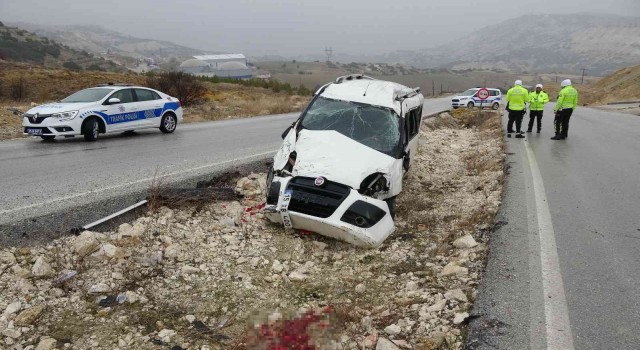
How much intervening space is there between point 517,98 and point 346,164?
419 inches

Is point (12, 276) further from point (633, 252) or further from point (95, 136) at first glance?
point (95, 136)

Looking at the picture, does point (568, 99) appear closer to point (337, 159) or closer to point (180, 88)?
point (337, 159)

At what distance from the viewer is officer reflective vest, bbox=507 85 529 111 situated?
14336mm

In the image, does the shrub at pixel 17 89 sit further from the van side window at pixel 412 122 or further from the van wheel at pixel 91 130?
the van side window at pixel 412 122

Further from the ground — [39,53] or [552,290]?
[39,53]

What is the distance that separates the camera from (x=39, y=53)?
2406 inches

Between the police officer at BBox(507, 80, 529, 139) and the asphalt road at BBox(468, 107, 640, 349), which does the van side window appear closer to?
the asphalt road at BBox(468, 107, 640, 349)

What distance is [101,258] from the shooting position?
15.0 ft

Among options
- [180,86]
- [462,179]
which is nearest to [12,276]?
[462,179]

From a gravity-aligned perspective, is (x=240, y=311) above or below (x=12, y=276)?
below

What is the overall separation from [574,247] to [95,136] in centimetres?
1099

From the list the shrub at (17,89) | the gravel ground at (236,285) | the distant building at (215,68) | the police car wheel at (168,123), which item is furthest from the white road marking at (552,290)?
the distant building at (215,68)

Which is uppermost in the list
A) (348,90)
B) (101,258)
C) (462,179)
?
(348,90)

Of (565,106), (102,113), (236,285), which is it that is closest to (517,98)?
(565,106)
